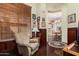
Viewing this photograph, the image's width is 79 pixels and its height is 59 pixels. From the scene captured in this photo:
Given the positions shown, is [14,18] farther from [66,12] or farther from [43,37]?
[66,12]

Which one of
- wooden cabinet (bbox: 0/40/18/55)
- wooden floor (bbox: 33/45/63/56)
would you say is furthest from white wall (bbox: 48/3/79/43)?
wooden cabinet (bbox: 0/40/18/55)

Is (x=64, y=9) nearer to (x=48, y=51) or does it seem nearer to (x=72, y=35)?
(x=72, y=35)

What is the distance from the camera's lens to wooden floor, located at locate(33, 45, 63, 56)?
2332mm

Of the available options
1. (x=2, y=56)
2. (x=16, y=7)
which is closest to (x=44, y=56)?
(x=2, y=56)

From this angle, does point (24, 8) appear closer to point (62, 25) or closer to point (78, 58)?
point (62, 25)

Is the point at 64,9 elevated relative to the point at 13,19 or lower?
elevated

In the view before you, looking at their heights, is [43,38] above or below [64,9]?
below

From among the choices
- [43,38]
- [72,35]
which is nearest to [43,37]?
[43,38]

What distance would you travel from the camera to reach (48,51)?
7.70ft

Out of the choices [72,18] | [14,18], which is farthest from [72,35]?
[14,18]

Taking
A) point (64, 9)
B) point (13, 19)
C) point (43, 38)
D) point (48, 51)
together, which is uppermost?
point (64, 9)

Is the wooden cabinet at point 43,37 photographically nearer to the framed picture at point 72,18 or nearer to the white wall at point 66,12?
the white wall at point 66,12

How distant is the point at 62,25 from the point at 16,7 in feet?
2.16

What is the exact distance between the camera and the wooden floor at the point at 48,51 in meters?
2.33
